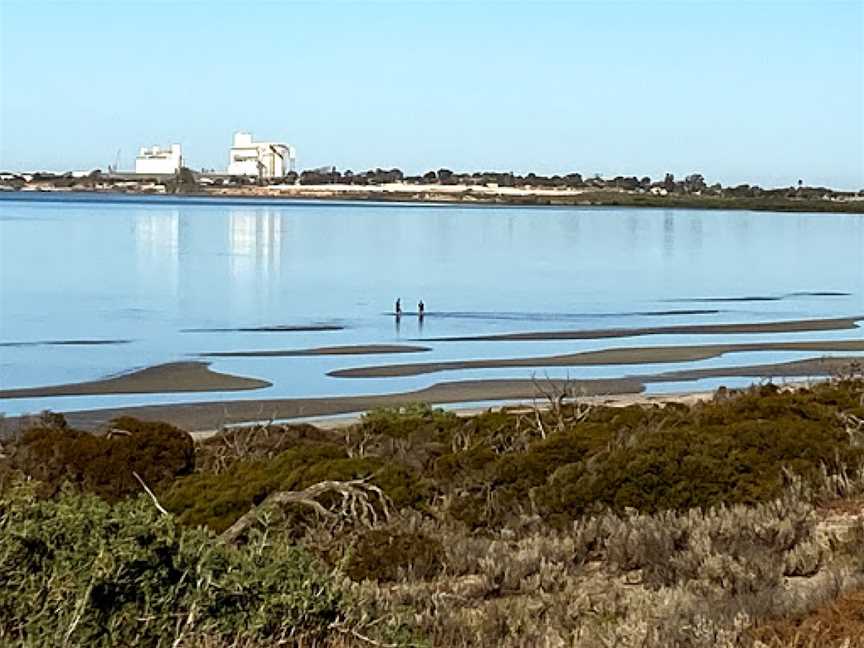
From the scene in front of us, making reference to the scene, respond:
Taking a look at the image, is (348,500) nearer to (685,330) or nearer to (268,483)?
(268,483)

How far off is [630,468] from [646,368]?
17.8 m

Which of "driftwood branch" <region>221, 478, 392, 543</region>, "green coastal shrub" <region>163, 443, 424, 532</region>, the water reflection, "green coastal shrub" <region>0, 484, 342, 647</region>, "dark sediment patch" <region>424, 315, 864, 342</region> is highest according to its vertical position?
"green coastal shrub" <region>0, 484, 342, 647</region>

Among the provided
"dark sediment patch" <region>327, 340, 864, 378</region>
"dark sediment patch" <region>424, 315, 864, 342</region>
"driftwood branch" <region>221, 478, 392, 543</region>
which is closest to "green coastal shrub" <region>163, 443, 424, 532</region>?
"driftwood branch" <region>221, 478, 392, 543</region>

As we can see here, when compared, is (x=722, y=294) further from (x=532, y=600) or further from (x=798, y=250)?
(x=532, y=600)

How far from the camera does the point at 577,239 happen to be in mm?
89562

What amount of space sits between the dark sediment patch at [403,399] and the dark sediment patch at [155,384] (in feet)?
5.28

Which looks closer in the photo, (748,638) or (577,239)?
(748,638)

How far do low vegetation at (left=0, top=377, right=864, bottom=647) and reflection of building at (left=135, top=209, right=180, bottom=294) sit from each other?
102ft

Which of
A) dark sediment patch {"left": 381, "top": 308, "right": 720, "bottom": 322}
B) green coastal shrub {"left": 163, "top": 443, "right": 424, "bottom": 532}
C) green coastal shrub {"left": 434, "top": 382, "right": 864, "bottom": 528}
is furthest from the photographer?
dark sediment patch {"left": 381, "top": 308, "right": 720, "bottom": 322}

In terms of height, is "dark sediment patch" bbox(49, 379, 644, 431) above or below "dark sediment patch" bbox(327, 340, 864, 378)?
above

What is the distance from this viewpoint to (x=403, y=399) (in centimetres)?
2238

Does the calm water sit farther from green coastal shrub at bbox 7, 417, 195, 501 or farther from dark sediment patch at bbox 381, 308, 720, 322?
→ green coastal shrub at bbox 7, 417, 195, 501

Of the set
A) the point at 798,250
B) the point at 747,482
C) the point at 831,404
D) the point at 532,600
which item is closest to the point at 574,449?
the point at 747,482

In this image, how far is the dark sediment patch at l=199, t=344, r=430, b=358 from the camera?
2798 cm
